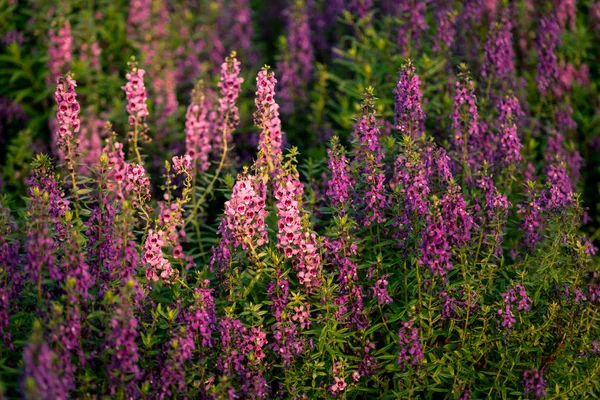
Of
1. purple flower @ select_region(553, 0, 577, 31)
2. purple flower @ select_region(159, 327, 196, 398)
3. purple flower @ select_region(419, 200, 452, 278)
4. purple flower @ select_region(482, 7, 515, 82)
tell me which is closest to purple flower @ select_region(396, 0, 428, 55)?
purple flower @ select_region(482, 7, 515, 82)

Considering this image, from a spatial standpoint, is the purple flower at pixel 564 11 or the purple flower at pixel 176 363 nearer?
the purple flower at pixel 176 363

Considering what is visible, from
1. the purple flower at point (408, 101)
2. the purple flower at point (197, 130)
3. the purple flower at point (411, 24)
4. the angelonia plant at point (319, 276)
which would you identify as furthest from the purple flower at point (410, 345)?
the purple flower at point (411, 24)

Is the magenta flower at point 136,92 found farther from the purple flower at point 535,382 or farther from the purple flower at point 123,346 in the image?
the purple flower at point 535,382

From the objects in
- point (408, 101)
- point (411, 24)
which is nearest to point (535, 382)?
point (408, 101)

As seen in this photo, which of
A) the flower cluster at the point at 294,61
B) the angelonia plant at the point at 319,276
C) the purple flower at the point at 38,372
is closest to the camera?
the purple flower at the point at 38,372

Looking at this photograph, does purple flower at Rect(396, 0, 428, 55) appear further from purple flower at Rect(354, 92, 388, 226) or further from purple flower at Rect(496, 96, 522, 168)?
purple flower at Rect(354, 92, 388, 226)

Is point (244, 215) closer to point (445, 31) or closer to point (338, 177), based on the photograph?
point (338, 177)

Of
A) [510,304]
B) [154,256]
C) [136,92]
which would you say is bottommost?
[510,304]

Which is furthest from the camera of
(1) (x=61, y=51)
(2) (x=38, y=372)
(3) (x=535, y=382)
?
(1) (x=61, y=51)

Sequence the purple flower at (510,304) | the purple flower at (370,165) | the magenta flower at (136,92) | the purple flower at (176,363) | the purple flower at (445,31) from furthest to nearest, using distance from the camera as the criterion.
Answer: the purple flower at (445,31) → the magenta flower at (136,92) → the purple flower at (370,165) → the purple flower at (510,304) → the purple flower at (176,363)

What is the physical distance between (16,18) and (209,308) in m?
5.42

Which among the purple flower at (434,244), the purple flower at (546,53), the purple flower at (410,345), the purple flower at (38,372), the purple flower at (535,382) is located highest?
the purple flower at (546,53)

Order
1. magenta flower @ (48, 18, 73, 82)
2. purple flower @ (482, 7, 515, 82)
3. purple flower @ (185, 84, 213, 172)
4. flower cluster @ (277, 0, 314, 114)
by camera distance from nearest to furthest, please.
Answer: purple flower @ (185, 84, 213, 172), purple flower @ (482, 7, 515, 82), magenta flower @ (48, 18, 73, 82), flower cluster @ (277, 0, 314, 114)

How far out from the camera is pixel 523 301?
529cm
